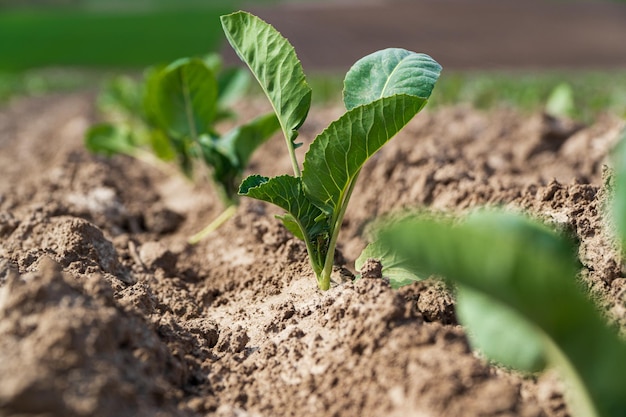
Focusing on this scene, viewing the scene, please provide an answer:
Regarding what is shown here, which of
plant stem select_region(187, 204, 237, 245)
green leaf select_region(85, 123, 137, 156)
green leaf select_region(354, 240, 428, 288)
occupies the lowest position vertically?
plant stem select_region(187, 204, 237, 245)

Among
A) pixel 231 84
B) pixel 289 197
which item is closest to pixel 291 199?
pixel 289 197

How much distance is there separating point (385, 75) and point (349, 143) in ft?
0.97

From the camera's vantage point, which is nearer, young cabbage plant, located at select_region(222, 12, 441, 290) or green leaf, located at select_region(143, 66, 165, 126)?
young cabbage plant, located at select_region(222, 12, 441, 290)

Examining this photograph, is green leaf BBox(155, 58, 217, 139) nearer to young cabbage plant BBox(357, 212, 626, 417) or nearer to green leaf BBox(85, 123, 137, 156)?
green leaf BBox(85, 123, 137, 156)

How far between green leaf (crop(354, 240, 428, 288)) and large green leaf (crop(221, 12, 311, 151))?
0.41 m

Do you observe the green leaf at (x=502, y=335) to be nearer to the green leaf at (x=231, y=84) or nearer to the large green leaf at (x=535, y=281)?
the large green leaf at (x=535, y=281)

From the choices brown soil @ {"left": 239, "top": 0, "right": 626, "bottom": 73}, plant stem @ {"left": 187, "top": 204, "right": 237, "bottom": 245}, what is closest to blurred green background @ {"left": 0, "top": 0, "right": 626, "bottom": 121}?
brown soil @ {"left": 239, "top": 0, "right": 626, "bottom": 73}

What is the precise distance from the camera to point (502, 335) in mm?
1505

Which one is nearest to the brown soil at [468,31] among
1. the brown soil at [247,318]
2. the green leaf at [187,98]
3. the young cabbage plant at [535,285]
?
the green leaf at [187,98]

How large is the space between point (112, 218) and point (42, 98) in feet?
31.9

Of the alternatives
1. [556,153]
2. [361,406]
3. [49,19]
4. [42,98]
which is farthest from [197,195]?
[49,19]

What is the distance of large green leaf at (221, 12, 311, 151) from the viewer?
2164 mm

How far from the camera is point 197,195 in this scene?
14.2 ft

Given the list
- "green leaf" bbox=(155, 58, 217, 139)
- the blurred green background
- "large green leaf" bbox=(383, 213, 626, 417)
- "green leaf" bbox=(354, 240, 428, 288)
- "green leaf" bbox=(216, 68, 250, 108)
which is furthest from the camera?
the blurred green background
